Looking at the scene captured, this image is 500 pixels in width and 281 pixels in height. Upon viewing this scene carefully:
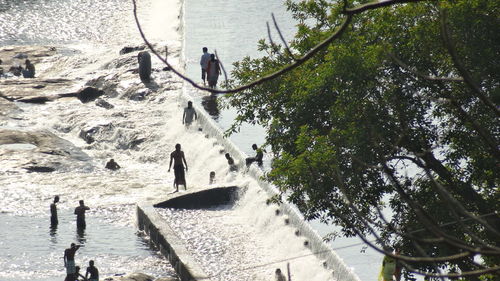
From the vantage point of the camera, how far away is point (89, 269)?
19781 mm

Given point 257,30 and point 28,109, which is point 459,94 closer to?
point 28,109

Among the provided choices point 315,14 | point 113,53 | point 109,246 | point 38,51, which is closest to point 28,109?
point 113,53

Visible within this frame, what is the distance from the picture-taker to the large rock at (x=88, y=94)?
3744 cm

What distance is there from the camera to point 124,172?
97.7 feet

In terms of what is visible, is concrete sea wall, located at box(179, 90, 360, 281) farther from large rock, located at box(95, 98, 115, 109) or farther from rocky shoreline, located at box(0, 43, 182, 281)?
large rock, located at box(95, 98, 115, 109)

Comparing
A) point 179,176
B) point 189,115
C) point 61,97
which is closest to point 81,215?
point 179,176

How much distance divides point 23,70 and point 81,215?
19.2m

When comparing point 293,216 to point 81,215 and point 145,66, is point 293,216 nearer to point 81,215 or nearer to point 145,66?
point 81,215

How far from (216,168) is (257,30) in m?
19.6

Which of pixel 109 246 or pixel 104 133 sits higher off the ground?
pixel 104 133

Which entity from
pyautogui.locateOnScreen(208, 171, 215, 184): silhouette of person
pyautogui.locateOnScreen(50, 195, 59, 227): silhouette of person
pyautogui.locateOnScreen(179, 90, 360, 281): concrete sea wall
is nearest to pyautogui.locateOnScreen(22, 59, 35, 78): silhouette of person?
pyautogui.locateOnScreen(179, 90, 360, 281): concrete sea wall

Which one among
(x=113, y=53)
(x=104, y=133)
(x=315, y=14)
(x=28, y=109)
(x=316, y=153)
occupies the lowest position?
(x=316, y=153)

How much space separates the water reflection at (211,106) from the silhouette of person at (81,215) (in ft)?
26.2

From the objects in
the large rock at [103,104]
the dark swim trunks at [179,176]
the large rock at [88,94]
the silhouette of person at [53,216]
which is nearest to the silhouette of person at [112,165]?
the dark swim trunks at [179,176]
